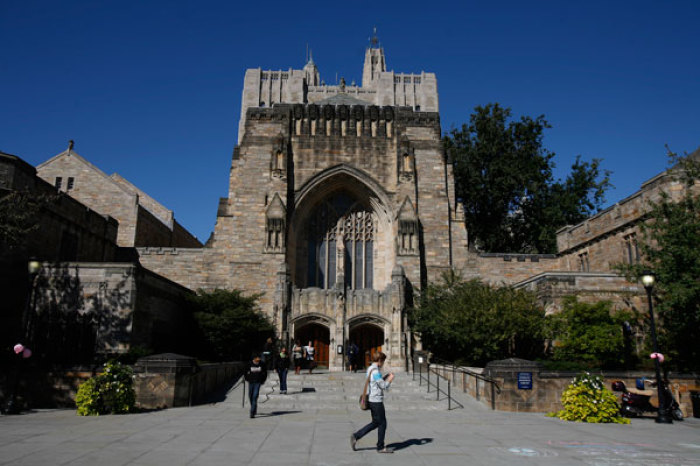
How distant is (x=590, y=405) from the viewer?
41.2 ft

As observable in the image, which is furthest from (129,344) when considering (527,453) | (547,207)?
(547,207)

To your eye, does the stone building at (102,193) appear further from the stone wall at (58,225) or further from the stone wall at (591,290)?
the stone wall at (591,290)

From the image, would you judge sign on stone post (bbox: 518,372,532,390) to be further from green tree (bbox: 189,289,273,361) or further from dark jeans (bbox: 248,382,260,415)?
green tree (bbox: 189,289,273,361)

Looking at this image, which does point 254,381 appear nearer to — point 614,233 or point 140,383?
point 140,383

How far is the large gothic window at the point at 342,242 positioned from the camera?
94.2 ft

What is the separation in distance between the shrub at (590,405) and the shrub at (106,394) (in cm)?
1054

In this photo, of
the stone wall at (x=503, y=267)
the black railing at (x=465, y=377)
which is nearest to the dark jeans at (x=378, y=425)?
the black railing at (x=465, y=377)

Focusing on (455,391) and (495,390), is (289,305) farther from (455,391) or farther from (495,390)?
(495,390)

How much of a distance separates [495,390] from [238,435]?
7.66 metres

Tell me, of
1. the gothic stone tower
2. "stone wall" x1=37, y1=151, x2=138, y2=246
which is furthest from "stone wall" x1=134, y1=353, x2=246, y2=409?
"stone wall" x1=37, y1=151, x2=138, y2=246

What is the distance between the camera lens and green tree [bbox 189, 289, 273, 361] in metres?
21.7

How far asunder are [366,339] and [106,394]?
15.1 m

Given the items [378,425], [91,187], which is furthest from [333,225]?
[378,425]

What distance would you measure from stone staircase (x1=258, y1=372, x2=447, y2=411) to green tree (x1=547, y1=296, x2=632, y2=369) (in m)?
5.44
